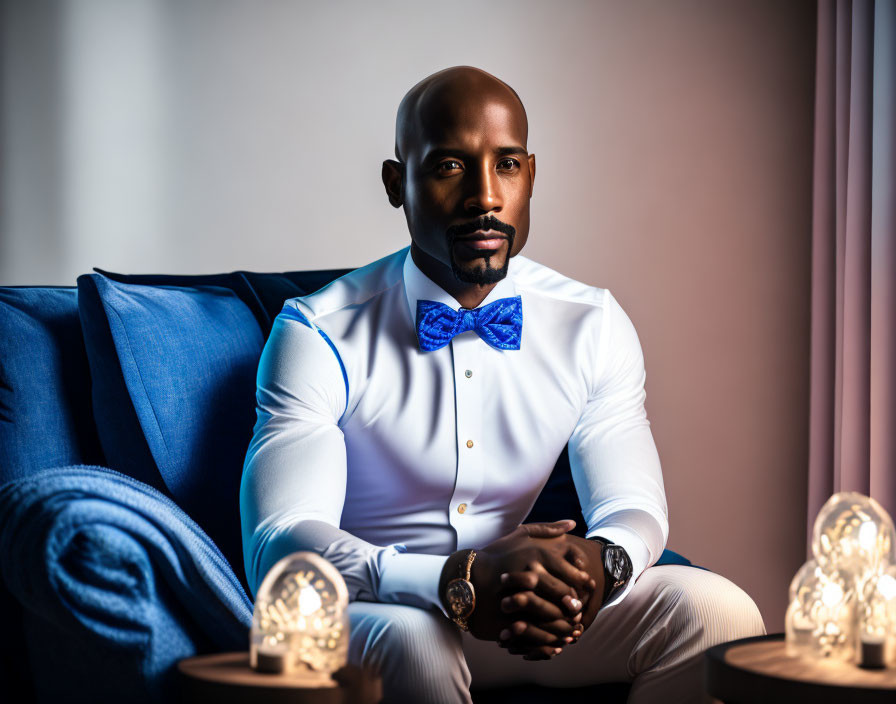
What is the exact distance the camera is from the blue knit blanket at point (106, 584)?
1.19m

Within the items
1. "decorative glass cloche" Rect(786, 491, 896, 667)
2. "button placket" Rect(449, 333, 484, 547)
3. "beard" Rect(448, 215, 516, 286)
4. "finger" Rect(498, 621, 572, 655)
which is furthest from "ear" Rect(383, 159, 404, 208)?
"decorative glass cloche" Rect(786, 491, 896, 667)

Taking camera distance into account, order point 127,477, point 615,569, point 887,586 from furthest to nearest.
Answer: point 615,569
point 127,477
point 887,586

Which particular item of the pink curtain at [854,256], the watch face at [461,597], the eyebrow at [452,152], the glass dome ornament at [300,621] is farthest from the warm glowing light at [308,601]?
the pink curtain at [854,256]

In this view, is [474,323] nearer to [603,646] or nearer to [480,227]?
[480,227]

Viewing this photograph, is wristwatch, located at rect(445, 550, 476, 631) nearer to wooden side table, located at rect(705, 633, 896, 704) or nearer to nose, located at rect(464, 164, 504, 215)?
wooden side table, located at rect(705, 633, 896, 704)

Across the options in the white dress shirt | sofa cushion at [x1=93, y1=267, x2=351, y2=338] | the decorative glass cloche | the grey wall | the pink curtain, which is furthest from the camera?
the grey wall

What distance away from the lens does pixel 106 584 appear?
1.21 metres

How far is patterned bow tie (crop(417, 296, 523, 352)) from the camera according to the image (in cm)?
184

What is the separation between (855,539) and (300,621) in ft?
2.47

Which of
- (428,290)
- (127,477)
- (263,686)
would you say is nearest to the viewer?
(263,686)

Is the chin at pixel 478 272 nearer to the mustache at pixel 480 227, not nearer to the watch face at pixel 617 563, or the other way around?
the mustache at pixel 480 227

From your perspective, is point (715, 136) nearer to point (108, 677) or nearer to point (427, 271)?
point (427, 271)

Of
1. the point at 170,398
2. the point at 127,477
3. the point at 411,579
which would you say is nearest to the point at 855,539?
the point at 411,579

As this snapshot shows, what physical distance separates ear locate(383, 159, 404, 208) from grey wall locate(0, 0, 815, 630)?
1080 mm
